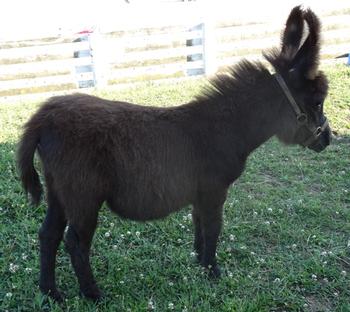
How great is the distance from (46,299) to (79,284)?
Answer: 27 cm

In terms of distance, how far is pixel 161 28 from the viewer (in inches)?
417

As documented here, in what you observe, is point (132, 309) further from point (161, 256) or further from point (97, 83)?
point (97, 83)

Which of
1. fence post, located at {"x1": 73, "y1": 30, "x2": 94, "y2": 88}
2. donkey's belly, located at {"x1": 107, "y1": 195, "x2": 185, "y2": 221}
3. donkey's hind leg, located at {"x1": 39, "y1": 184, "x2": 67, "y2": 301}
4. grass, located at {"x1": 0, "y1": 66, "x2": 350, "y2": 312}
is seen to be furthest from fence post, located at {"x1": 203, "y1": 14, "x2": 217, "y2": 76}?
donkey's hind leg, located at {"x1": 39, "y1": 184, "x2": 67, "y2": 301}

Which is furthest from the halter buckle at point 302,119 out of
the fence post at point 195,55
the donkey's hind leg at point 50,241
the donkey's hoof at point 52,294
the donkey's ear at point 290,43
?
the fence post at point 195,55

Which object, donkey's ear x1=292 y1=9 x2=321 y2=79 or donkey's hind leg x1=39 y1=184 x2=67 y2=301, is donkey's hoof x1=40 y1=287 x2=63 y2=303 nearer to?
donkey's hind leg x1=39 y1=184 x2=67 y2=301

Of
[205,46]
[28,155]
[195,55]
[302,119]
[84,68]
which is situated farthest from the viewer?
[195,55]

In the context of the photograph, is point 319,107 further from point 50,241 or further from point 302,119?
point 50,241

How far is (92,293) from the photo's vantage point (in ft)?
11.1

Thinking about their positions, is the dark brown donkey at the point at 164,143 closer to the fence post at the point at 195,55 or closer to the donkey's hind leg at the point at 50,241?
the donkey's hind leg at the point at 50,241

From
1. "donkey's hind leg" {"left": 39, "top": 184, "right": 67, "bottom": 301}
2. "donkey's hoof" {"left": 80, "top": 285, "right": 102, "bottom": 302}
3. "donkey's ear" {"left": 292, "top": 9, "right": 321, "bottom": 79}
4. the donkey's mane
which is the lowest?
"donkey's hoof" {"left": 80, "top": 285, "right": 102, "bottom": 302}

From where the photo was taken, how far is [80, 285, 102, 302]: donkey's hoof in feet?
11.0

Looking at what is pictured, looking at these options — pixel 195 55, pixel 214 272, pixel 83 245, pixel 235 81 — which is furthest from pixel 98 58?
pixel 83 245

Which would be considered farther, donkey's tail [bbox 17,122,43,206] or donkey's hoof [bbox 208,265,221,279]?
donkey's hoof [bbox 208,265,221,279]

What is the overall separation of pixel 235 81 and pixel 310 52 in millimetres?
614
